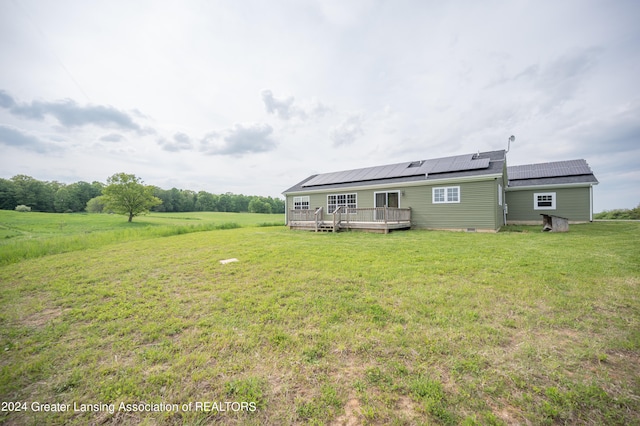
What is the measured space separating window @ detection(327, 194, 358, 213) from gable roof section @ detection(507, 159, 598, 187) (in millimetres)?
11565

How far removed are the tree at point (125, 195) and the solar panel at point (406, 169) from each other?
15.4 metres

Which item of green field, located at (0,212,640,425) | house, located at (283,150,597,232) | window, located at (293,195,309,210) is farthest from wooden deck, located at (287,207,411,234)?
green field, located at (0,212,640,425)

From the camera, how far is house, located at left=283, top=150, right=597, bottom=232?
40.1 ft

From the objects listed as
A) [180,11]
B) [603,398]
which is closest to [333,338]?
[603,398]

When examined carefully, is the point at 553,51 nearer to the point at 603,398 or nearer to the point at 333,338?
the point at 603,398

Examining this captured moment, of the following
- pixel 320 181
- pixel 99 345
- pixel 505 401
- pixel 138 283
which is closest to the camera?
pixel 505 401

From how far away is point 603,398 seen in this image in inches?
71.4

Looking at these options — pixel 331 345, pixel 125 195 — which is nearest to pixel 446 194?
pixel 331 345

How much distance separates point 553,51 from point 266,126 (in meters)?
22.8

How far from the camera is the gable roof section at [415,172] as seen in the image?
1270 centimetres

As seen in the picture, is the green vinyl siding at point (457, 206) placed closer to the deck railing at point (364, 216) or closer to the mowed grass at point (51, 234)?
the deck railing at point (364, 216)

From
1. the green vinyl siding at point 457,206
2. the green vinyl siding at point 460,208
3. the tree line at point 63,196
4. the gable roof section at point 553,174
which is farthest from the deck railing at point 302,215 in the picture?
the gable roof section at point 553,174

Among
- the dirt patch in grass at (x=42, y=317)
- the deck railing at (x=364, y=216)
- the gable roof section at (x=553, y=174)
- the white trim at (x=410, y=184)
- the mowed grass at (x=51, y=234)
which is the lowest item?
A: the dirt patch in grass at (x=42, y=317)

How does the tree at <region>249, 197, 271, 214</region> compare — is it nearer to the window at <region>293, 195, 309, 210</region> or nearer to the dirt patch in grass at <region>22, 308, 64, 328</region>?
the window at <region>293, 195, 309, 210</region>
